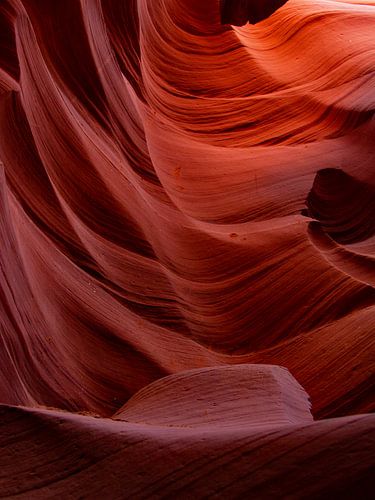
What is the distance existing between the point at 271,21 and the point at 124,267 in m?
2.03

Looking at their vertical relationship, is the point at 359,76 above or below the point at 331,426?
above

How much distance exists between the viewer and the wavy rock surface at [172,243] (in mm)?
676

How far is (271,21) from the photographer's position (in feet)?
10.6

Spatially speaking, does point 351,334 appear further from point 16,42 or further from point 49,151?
point 16,42

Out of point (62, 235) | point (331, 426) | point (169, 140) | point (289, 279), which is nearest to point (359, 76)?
point (169, 140)

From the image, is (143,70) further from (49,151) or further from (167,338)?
(167,338)

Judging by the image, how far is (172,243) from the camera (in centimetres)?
182

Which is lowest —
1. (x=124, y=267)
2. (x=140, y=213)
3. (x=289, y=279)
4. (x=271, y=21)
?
(x=289, y=279)

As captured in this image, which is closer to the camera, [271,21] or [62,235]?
[62,235]

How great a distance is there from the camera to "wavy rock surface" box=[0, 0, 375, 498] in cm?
68

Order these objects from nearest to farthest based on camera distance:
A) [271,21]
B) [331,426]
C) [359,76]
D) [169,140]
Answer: [331,426] → [169,140] → [359,76] → [271,21]

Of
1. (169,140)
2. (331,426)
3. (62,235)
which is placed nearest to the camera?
(331,426)

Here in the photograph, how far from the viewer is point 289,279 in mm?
1696

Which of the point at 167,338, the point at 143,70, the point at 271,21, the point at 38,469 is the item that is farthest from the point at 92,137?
the point at 271,21
